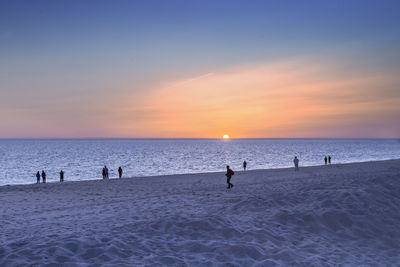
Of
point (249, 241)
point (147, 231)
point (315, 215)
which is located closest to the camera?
point (249, 241)

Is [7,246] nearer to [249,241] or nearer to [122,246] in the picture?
[122,246]

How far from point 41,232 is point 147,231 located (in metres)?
3.77

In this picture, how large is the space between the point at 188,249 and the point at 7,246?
496 cm

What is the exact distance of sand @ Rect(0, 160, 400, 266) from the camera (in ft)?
26.5

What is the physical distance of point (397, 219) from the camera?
11.9 meters

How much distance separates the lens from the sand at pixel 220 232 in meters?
8.07

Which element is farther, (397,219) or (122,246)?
(397,219)

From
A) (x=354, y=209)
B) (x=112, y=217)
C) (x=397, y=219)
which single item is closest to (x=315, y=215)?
(x=354, y=209)

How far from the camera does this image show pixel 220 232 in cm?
Result: 1005

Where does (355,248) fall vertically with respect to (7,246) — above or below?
below

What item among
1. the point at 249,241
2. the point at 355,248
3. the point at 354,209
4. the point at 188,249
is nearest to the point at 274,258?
the point at 249,241

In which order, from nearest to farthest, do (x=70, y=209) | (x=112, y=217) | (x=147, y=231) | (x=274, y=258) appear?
(x=274, y=258) → (x=147, y=231) → (x=112, y=217) → (x=70, y=209)

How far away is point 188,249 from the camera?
873 cm

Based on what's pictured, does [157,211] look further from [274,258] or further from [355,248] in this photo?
[355,248]
